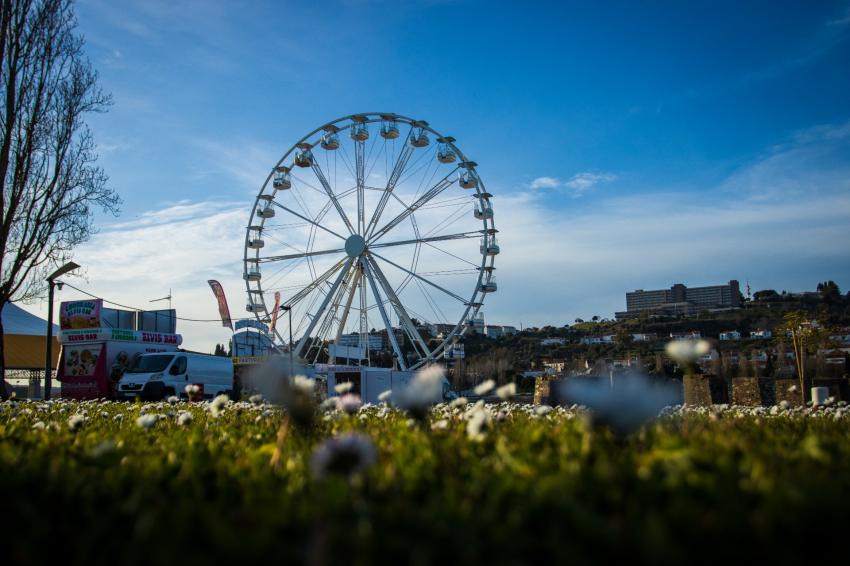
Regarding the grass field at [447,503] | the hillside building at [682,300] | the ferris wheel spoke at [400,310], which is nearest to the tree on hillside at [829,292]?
the hillside building at [682,300]

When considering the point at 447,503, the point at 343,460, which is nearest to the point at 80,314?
the point at 343,460

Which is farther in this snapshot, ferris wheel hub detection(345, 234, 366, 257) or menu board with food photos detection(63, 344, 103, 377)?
ferris wheel hub detection(345, 234, 366, 257)

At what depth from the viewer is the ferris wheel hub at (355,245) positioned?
3055cm

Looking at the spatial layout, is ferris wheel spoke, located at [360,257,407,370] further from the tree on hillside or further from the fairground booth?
the tree on hillside

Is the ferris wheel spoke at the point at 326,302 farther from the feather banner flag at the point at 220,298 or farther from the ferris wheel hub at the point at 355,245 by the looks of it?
the feather banner flag at the point at 220,298

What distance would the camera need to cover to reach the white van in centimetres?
2197

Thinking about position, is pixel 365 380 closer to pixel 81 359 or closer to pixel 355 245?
pixel 355 245

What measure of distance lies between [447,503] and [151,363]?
23.2 meters

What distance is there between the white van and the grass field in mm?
20281

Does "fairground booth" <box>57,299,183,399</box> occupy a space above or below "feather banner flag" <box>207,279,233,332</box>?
below

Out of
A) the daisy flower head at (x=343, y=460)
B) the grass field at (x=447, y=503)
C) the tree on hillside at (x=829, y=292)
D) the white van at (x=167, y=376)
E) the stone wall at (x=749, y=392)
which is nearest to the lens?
the grass field at (x=447, y=503)

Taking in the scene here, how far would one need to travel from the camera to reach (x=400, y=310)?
1174 inches

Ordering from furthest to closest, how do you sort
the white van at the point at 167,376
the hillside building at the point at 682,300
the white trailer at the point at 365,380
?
the hillside building at the point at 682,300 < the white trailer at the point at 365,380 < the white van at the point at 167,376

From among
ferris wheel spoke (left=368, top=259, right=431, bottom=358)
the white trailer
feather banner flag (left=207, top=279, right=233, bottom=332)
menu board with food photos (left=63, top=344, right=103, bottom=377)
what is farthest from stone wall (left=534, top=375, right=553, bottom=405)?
feather banner flag (left=207, top=279, right=233, bottom=332)
